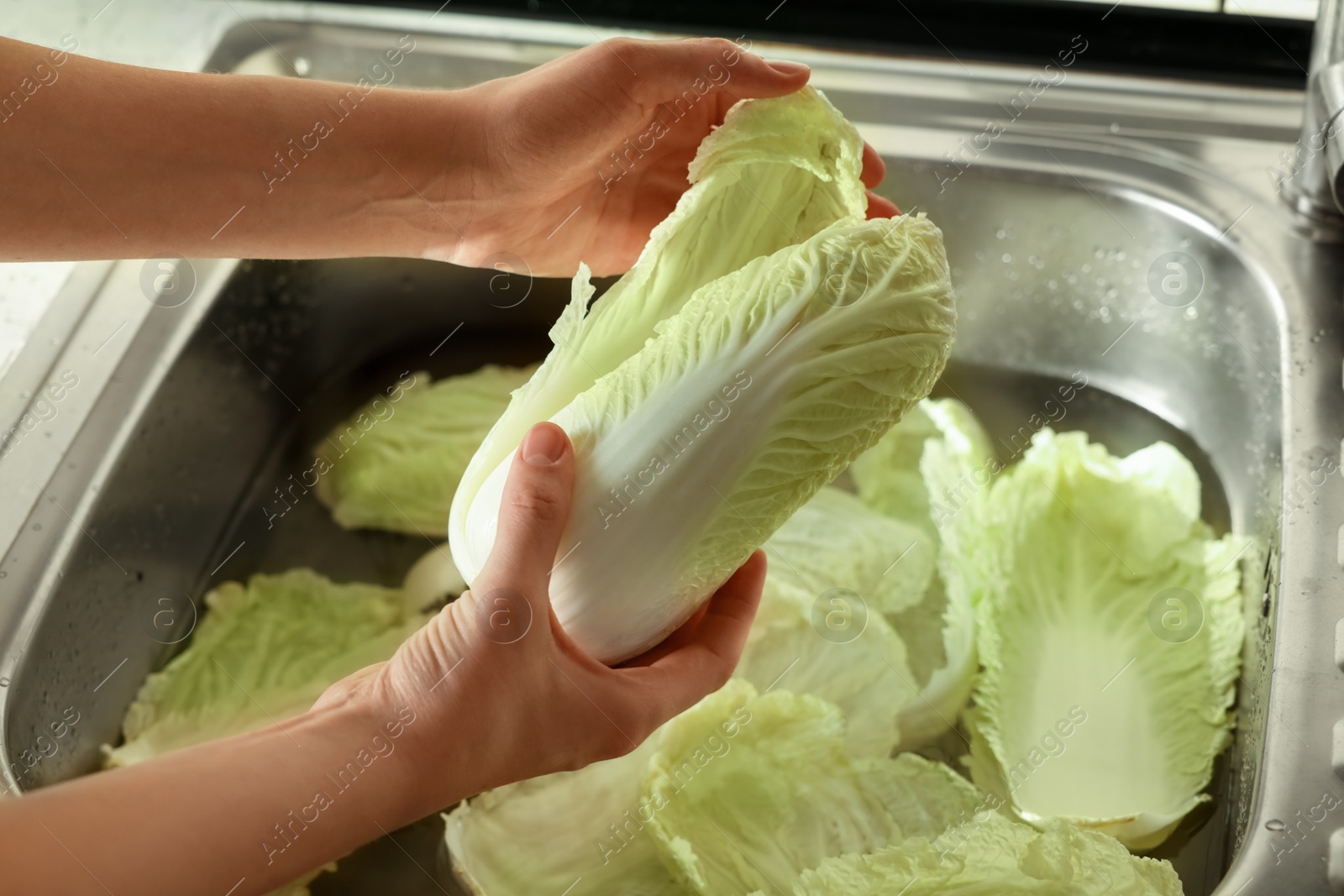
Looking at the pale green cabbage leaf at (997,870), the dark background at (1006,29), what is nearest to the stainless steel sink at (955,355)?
the dark background at (1006,29)

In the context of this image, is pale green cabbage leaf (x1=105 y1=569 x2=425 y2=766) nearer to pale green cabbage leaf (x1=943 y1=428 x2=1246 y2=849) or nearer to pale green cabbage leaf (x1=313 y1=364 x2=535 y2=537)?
pale green cabbage leaf (x1=313 y1=364 x2=535 y2=537)

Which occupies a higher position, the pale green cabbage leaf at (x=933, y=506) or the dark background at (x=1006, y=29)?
the dark background at (x=1006, y=29)

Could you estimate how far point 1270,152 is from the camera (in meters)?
1.39

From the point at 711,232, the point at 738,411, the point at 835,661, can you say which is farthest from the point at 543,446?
the point at 835,661

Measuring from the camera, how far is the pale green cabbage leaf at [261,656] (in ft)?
4.13

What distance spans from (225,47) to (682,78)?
0.83 meters

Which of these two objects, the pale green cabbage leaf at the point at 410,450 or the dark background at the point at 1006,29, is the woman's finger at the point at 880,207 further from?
the pale green cabbage leaf at the point at 410,450

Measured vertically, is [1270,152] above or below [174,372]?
above

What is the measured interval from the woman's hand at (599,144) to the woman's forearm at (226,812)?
63 cm

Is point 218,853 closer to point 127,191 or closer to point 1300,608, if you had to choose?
point 127,191

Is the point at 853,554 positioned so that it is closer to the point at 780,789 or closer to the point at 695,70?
the point at 780,789

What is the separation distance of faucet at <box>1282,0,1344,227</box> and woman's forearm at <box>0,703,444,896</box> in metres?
1.21

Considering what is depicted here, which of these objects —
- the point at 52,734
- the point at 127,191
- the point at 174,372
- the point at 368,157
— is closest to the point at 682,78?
the point at 368,157

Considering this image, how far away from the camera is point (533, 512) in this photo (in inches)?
32.7
